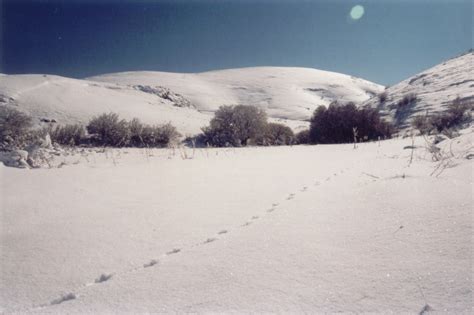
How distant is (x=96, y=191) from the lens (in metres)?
Answer: 2.70

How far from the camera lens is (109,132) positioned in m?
9.00

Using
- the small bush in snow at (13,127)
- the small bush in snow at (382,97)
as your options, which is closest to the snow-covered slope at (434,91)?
the small bush in snow at (382,97)

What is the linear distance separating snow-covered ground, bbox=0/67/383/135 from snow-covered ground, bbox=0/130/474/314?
999 cm

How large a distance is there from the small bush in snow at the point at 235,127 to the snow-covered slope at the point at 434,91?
18.7 feet

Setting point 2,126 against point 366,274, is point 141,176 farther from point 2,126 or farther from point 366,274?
point 2,126

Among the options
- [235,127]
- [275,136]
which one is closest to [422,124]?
[275,136]

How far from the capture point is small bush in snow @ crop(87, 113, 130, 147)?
8826mm

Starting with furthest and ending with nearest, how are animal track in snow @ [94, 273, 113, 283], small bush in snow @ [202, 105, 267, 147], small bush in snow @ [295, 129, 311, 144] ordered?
small bush in snow @ [295, 129, 311, 144]
small bush in snow @ [202, 105, 267, 147]
animal track in snow @ [94, 273, 113, 283]

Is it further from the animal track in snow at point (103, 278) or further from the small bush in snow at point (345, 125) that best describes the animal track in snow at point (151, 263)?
the small bush in snow at point (345, 125)

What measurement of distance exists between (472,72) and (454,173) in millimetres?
16228

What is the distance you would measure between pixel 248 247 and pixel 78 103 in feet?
49.3

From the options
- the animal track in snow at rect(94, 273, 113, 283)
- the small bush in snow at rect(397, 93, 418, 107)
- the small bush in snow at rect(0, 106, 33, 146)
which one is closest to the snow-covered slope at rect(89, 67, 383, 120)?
the small bush in snow at rect(397, 93, 418, 107)

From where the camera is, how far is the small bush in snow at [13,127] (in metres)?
6.46

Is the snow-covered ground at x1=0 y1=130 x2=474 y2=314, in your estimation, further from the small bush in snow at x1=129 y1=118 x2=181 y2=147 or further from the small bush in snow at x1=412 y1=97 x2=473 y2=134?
the small bush in snow at x1=412 y1=97 x2=473 y2=134
